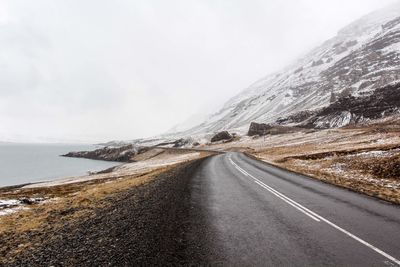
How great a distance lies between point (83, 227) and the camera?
1202 centimetres

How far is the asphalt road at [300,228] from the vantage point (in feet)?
26.2

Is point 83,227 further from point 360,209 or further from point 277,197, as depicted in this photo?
point 360,209

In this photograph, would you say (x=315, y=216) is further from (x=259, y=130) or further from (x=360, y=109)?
(x=259, y=130)

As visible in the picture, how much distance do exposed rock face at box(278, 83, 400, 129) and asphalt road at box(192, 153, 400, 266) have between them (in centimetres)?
14207

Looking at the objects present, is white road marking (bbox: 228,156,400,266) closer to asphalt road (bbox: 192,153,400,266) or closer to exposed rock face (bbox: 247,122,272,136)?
asphalt road (bbox: 192,153,400,266)

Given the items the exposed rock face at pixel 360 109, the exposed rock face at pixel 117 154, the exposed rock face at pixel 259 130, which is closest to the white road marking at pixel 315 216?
the exposed rock face at pixel 117 154

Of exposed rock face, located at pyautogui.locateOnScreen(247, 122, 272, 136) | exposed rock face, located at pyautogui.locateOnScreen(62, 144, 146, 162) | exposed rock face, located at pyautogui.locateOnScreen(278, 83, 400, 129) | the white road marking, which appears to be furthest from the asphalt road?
exposed rock face, located at pyautogui.locateOnScreen(247, 122, 272, 136)

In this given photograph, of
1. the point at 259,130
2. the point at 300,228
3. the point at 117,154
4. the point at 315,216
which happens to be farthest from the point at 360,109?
the point at 300,228

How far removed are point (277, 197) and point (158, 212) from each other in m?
6.73

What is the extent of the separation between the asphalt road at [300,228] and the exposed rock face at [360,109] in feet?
466

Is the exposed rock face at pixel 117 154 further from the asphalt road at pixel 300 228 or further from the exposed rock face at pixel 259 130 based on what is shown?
the asphalt road at pixel 300 228

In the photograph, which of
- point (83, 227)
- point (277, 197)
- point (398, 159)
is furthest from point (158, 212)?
point (398, 159)

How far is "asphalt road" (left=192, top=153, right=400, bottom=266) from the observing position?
8.00 m

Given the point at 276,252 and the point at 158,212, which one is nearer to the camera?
the point at 276,252
